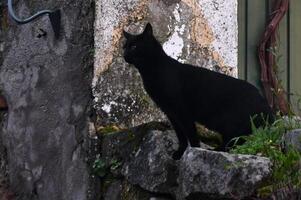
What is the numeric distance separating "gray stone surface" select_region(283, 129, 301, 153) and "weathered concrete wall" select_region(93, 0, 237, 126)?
1.15m

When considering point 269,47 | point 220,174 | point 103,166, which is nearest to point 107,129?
point 103,166

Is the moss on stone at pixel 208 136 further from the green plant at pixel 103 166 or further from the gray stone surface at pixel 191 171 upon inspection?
the green plant at pixel 103 166

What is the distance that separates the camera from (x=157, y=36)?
4859 mm

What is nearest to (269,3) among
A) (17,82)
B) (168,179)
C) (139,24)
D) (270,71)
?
(270,71)

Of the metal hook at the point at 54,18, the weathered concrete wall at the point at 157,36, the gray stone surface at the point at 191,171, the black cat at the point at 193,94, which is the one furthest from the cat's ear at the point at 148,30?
the metal hook at the point at 54,18

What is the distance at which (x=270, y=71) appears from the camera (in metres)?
5.76

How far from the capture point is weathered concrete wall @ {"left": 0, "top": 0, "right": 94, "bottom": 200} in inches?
191

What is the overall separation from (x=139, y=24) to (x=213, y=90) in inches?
27.1

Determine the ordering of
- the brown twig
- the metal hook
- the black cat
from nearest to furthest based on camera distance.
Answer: the black cat
the metal hook
the brown twig

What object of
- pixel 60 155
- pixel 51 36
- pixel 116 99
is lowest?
pixel 60 155

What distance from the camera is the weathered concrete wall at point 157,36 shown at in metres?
4.79

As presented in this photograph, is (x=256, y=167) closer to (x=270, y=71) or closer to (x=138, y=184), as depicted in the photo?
(x=138, y=184)

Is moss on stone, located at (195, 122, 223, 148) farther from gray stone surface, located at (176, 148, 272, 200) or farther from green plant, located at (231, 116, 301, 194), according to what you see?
gray stone surface, located at (176, 148, 272, 200)

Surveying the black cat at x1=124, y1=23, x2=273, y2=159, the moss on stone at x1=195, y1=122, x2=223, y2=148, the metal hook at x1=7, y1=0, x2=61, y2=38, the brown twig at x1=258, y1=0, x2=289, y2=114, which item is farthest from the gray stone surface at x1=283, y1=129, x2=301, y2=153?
the brown twig at x1=258, y1=0, x2=289, y2=114
